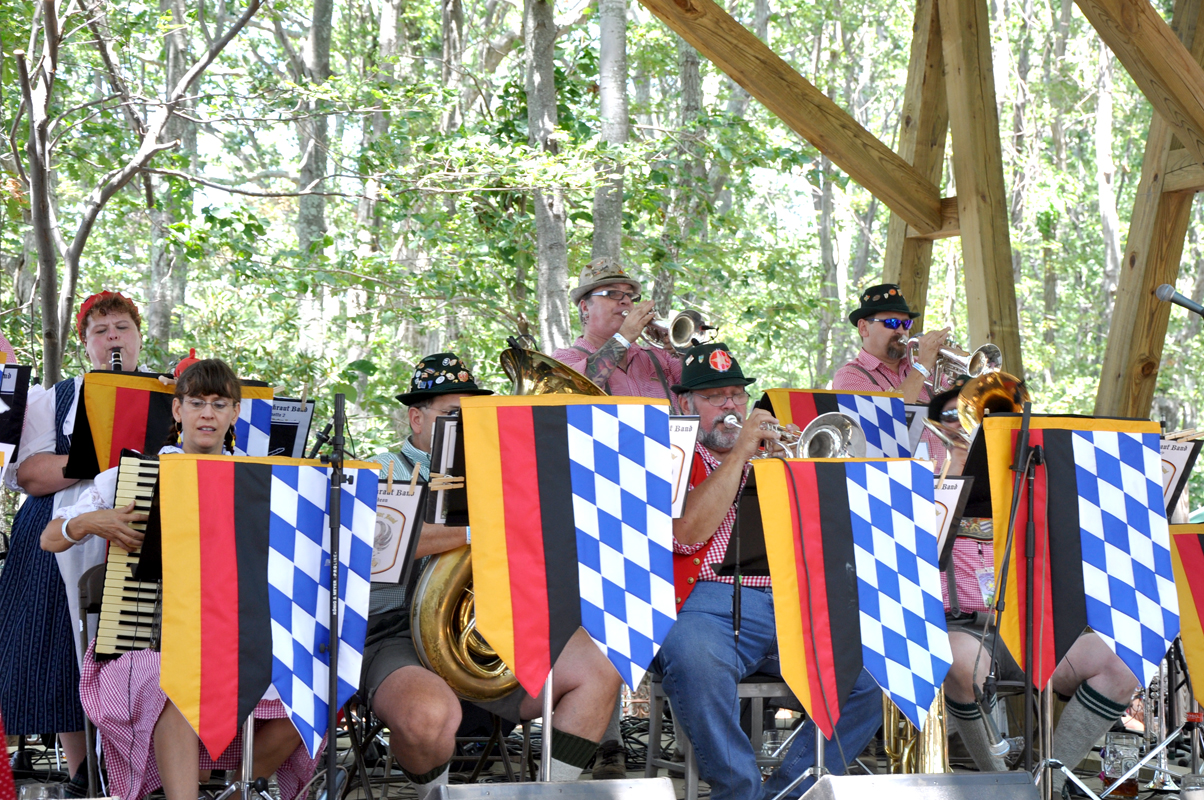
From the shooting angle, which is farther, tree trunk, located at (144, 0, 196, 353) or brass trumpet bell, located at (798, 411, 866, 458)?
tree trunk, located at (144, 0, 196, 353)

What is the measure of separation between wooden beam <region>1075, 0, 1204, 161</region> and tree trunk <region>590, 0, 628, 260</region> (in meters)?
3.07

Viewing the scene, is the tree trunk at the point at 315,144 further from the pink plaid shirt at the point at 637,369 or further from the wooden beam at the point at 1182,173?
the wooden beam at the point at 1182,173

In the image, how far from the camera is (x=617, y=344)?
491cm

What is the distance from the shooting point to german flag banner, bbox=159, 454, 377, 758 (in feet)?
9.43

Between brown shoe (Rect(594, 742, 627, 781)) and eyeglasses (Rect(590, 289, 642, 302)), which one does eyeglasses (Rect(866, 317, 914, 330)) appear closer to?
eyeglasses (Rect(590, 289, 642, 302))

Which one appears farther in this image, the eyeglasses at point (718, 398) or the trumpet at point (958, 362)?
the trumpet at point (958, 362)

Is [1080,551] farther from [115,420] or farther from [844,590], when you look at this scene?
[115,420]

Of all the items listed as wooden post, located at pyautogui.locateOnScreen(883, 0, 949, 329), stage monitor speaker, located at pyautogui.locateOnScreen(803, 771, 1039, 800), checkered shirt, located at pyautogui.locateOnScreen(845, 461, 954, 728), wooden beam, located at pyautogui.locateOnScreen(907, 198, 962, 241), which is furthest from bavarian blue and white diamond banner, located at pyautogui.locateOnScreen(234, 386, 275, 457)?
wooden beam, located at pyautogui.locateOnScreen(907, 198, 962, 241)

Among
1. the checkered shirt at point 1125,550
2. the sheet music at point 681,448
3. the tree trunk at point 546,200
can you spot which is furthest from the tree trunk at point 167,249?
the checkered shirt at point 1125,550

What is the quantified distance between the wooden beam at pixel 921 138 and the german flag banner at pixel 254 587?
3966mm

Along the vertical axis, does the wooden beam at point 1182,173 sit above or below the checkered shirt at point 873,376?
above

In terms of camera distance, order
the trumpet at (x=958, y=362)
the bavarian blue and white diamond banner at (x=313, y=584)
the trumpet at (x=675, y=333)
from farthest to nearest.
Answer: the trumpet at (x=958, y=362) → the trumpet at (x=675, y=333) → the bavarian blue and white diamond banner at (x=313, y=584)

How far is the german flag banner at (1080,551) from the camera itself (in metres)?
3.28

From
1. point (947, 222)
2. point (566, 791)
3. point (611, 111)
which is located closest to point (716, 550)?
point (566, 791)
